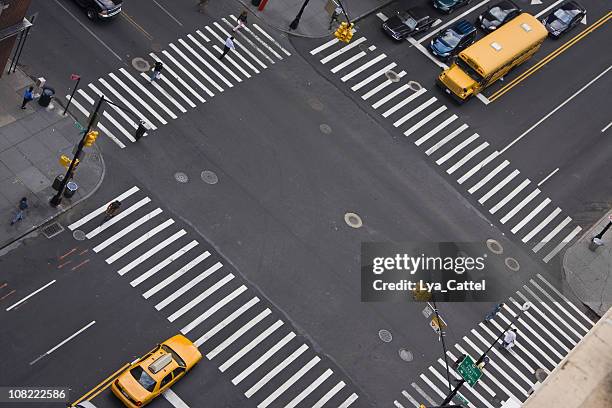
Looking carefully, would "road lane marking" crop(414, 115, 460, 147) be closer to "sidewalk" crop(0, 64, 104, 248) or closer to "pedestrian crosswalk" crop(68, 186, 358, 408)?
"pedestrian crosswalk" crop(68, 186, 358, 408)

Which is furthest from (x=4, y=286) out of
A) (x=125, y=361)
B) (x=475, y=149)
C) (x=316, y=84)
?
(x=475, y=149)

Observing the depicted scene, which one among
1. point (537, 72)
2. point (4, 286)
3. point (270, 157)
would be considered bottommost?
point (4, 286)

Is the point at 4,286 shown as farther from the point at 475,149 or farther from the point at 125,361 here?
the point at 475,149

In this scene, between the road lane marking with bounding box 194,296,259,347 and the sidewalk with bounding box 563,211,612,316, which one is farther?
the sidewalk with bounding box 563,211,612,316

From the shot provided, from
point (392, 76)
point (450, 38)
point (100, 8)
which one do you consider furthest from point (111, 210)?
point (450, 38)

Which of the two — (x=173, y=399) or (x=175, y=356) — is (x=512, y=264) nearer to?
(x=175, y=356)

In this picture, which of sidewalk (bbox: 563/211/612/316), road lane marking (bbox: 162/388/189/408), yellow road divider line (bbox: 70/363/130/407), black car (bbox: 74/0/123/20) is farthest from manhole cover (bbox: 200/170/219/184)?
sidewalk (bbox: 563/211/612/316)

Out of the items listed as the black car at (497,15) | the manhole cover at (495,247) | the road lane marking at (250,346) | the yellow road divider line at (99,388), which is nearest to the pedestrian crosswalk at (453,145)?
the manhole cover at (495,247)
